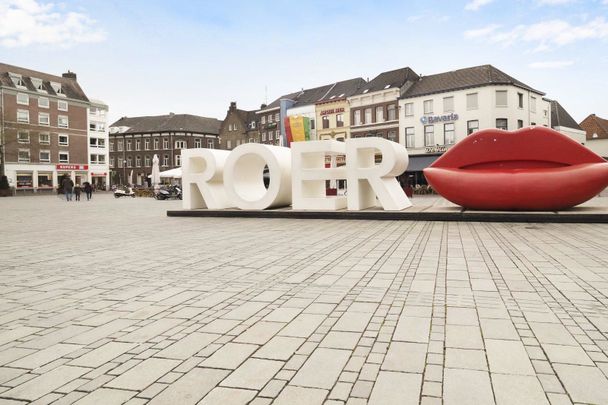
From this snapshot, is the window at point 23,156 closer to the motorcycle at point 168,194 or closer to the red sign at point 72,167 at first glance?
the red sign at point 72,167

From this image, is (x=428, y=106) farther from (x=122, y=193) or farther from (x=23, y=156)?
(x=23, y=156)

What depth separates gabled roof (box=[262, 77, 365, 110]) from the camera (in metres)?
51.5

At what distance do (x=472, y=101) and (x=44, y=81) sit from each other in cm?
5249

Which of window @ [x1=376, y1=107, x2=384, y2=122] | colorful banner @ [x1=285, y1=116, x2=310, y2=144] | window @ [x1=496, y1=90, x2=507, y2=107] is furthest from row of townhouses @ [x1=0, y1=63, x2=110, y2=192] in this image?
window @ [x1=496, y1=90, x2=507, y2=107]

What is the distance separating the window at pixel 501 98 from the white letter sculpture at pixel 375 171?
2603 centimetres

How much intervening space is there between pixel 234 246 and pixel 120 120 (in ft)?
288

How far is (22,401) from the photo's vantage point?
2820 mm

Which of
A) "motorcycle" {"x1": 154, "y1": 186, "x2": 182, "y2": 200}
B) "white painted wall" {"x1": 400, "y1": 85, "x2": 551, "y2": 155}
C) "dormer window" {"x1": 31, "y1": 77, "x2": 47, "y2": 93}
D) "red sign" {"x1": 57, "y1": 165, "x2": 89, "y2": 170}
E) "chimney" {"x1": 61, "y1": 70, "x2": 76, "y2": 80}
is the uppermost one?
"chimney" {"x1": 61, "y1": 70, "x2": 76, "y2": 80}

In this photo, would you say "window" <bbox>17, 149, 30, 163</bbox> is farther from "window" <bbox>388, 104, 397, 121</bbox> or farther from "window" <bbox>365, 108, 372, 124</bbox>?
"window" <bbox>388, 104, 397, 121</bbox>

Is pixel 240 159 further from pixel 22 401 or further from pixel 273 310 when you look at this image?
pixel 22 401

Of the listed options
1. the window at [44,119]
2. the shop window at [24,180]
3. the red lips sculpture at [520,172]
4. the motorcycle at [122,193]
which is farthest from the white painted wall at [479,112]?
the shop window at [24,180]

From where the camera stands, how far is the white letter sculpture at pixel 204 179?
58.4 ft

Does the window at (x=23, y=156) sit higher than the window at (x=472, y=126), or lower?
lower

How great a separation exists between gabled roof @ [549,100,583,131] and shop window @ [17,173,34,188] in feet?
195
